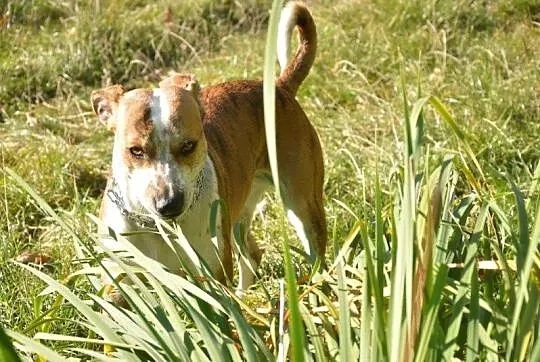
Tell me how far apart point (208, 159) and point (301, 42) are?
1.06 metres

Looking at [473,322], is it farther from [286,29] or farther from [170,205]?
[286,29]

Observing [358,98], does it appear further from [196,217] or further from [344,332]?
[344,332]

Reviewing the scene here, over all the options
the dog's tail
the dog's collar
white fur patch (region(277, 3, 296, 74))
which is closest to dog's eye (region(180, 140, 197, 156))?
the dog's collar

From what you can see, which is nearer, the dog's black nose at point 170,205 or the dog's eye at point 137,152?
the dog's black nose at point 170,205

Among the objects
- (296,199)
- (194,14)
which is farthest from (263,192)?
(194,14)

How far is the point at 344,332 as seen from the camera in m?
2.22

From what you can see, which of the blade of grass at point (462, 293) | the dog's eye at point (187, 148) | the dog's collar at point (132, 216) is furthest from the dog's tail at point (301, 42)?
the blade of grass at point (462, 293)

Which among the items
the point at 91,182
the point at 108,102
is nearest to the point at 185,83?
the point at 108,102

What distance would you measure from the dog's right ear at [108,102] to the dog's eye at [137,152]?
356 mm

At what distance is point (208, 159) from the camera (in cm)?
399

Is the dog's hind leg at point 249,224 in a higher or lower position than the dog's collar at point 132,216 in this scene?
lower

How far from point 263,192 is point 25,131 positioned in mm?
2204

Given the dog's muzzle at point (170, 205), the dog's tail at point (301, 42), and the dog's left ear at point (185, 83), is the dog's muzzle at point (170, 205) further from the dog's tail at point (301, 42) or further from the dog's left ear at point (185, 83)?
the dog's tail at point (301, 42)

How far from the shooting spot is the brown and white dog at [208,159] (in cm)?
365
